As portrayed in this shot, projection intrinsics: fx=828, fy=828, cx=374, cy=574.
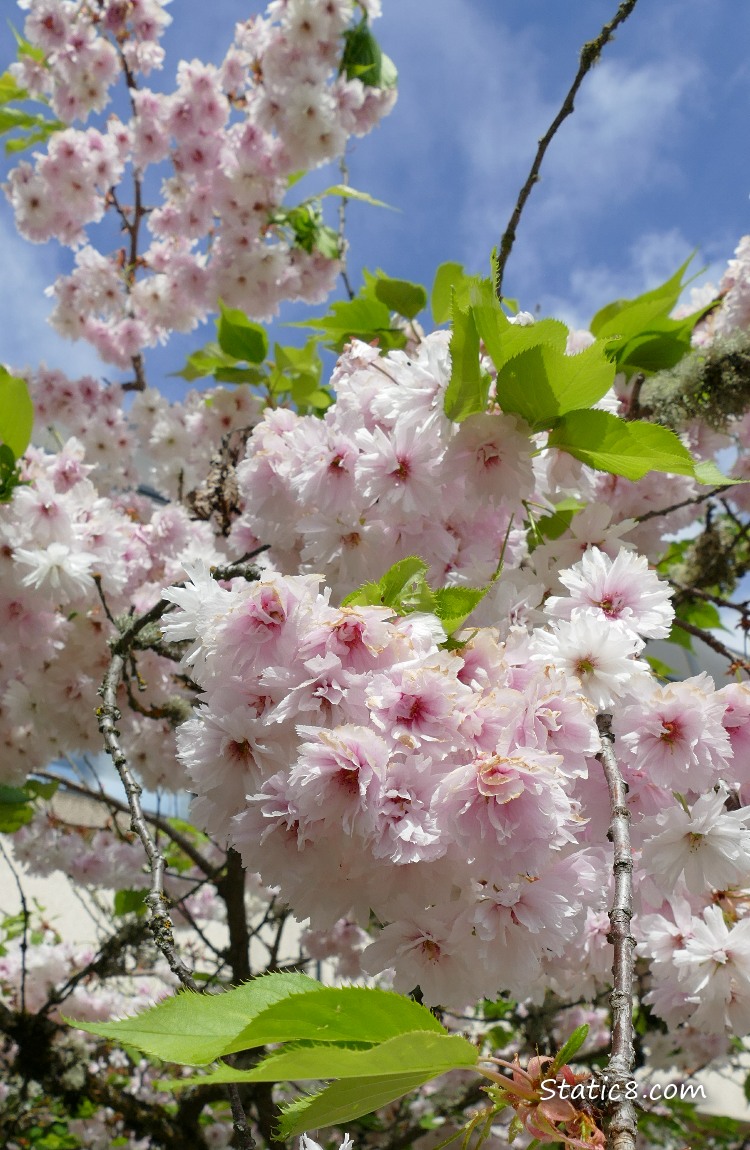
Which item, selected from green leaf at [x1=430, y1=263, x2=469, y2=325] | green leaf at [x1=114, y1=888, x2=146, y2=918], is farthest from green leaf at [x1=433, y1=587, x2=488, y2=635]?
green leaf at [x1=114, y1=888, x2=146, y2=918]

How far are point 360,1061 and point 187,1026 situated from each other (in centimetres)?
11

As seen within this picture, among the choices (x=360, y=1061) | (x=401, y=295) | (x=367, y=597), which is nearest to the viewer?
(x=360, y=1061)

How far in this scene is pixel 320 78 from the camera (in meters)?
3.11

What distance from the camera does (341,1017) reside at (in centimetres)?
41

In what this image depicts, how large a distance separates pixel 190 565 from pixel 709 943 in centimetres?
73

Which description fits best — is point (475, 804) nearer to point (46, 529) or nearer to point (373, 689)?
point (373, 689)

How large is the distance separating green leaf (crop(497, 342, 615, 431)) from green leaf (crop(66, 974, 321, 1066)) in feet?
2.26

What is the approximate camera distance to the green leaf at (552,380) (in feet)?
3.01

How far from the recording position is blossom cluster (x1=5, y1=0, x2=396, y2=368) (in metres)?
3.11

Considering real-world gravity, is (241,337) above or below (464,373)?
above

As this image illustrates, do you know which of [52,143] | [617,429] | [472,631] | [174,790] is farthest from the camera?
[52,143]

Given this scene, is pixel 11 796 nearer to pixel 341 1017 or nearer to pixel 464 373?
pixel 464 373

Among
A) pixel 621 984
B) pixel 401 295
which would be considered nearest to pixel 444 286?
pixel 401 295

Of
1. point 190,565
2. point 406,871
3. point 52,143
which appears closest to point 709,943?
point 406,871
